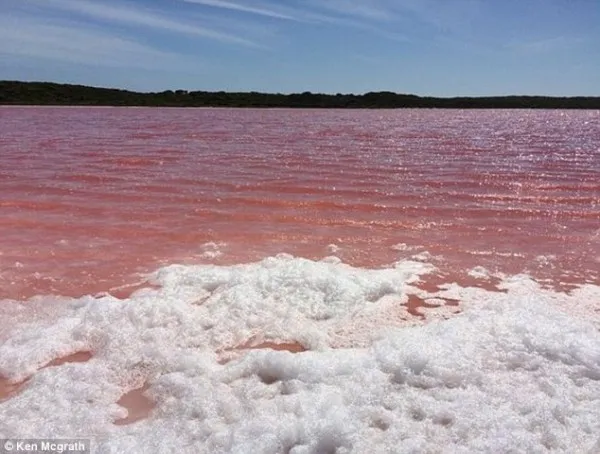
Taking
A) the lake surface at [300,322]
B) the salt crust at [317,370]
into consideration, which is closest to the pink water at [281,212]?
the lake surface at [300,322]

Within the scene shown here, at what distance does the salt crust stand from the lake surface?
1cm

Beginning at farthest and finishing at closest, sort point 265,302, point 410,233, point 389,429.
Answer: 1. point 410,233
2. point 265,302
3. point 389,429

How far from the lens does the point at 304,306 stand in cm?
384

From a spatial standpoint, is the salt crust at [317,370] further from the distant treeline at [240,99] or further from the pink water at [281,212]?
the distant treeline at [240,99]

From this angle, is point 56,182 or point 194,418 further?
point 56,182

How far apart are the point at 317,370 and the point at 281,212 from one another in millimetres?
4245

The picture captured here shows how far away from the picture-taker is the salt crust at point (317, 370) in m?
2.48

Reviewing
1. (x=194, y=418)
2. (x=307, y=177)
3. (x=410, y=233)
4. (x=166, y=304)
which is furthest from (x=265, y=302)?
(x=307, y=177)

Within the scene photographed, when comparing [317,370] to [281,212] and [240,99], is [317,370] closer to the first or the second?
[281,212]

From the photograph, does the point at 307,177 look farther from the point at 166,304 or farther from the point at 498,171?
the point at 166,304

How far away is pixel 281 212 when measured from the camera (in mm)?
7094

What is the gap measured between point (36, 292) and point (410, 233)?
368cm

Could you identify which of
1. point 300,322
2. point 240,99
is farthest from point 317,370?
point 240,99

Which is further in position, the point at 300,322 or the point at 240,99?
the point at 240,99
